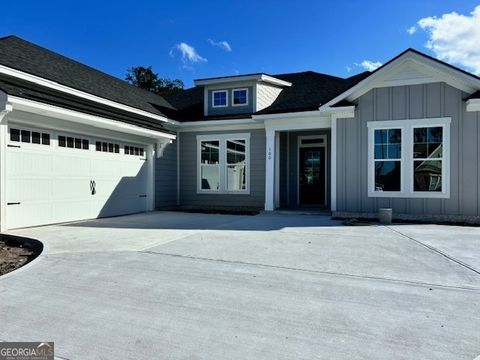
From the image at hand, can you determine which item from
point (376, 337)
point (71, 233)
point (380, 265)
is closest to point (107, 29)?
point (71, 233)

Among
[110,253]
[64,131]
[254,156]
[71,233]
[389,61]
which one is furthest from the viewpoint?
[254,156]

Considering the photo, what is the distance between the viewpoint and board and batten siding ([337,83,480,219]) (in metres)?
10.1

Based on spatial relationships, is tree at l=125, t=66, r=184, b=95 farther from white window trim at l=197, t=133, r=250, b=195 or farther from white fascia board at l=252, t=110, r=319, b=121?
white fascia board at l=252, t=110, r=319, b=121

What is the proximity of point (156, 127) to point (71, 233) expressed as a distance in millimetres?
5452

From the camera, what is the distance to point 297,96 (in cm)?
1434

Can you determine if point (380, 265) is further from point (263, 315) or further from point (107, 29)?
point (107, 29)

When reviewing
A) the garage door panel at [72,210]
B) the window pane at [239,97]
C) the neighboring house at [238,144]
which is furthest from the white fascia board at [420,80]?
the garage door panel at [72,210]

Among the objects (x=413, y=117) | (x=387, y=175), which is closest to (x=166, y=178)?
(x=387, y=175)

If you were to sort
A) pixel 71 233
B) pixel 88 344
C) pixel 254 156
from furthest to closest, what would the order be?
1. pixel 254 156
2. pixel 71 233
3. pixel 88 344

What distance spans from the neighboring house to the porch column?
1.4 inches

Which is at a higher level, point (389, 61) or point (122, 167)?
point (389, 61)

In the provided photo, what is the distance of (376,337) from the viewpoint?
121 inches

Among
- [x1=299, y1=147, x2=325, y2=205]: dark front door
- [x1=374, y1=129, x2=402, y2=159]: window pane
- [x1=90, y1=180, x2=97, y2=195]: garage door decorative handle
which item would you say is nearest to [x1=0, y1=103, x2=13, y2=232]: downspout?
[x1=90, y1=180, x2=97, y2=195]: garage door decorative handle

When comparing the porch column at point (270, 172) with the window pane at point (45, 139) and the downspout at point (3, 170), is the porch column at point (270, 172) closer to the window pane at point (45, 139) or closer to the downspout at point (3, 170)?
the window pane at point (45, 139)
